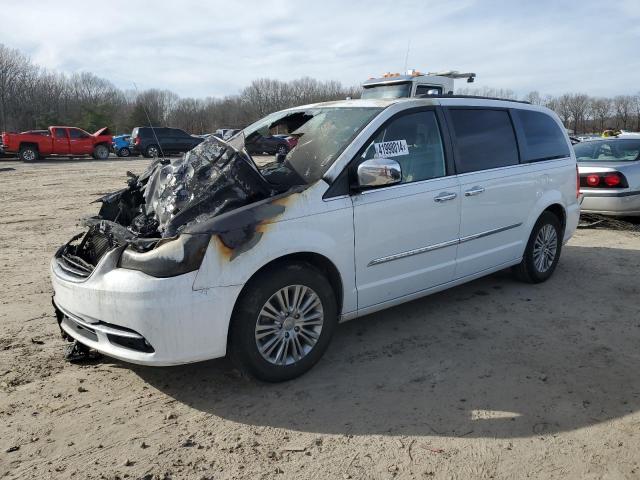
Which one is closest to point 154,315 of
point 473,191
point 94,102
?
point 473,191

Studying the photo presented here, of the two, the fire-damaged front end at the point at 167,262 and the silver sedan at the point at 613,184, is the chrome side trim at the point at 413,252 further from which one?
the silver sedan at the point at 613,184

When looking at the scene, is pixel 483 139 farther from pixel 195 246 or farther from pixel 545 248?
pixel 195 246

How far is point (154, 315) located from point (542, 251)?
4221 millimetres

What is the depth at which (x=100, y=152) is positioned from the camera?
29.7m

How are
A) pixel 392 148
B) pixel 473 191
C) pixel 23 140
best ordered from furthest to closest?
pixel 23 140 < pixel 473 191 < pixel 392 148

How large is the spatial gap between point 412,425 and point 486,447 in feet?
1.38

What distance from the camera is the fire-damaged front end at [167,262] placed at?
3.05 m

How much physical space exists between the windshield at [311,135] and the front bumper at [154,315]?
3.78 ft

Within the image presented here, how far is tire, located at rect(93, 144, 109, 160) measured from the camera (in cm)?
2952

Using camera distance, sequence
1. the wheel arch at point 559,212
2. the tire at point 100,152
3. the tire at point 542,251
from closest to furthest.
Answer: the tire at point 542,251 → the wheel arch at point 559,212 → the tire at point 100,152

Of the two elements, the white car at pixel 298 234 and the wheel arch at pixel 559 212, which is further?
the wheel arch at pixel 559 212

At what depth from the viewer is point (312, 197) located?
352 cm

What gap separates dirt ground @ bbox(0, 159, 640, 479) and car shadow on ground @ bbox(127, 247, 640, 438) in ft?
0.04

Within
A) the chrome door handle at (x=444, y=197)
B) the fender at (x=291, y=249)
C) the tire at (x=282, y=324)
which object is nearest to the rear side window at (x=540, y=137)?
the chrome door handle at (x=444, y=197)
